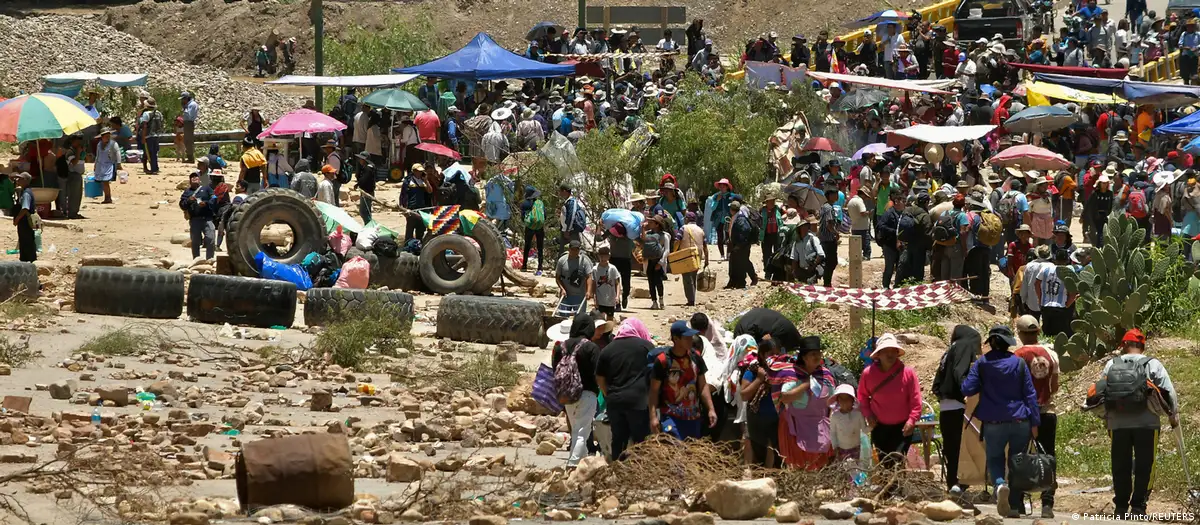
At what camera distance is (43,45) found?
46.0 m

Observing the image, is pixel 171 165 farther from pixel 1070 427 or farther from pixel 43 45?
pixel 1070 427

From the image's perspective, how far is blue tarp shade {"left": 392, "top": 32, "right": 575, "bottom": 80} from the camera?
31250mm

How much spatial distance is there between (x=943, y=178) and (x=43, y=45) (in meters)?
28.1

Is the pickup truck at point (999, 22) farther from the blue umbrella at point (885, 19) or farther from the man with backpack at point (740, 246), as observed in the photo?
the man with backpack at point (740, 246)

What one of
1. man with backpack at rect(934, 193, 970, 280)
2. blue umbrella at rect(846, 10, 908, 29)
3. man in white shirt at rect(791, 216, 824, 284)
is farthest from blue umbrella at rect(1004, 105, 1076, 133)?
man in white shirt at rect(791, 216, 824, 284)

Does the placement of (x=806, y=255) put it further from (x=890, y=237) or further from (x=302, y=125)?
(x=302, y=125)

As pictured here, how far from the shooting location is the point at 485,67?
31.3m

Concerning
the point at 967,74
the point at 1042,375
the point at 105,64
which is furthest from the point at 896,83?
the point at 105,64

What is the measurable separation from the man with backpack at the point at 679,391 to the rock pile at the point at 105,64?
29425 millimetres

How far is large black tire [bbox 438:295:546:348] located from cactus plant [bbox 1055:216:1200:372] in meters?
5.08

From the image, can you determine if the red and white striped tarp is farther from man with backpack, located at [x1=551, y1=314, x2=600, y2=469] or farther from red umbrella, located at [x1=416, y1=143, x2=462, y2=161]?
red umbrella, located at [x1=416, y1=143, x2=462, y2=161]

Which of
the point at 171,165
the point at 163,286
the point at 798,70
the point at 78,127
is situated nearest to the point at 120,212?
the point at 78,127

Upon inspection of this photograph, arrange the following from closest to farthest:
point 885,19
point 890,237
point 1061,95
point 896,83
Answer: point 890,237 → point 1061,95 → point 896,83 → point 885,19

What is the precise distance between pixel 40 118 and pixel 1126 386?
17941 millimetres
